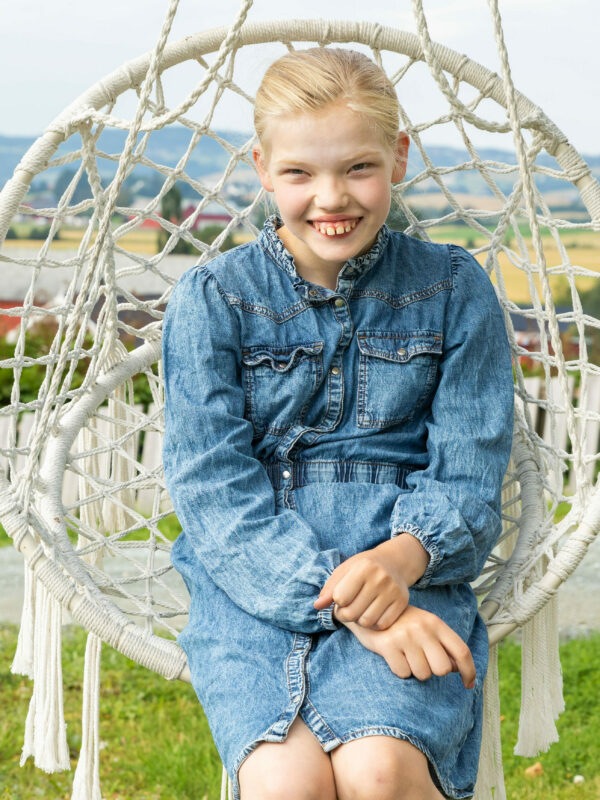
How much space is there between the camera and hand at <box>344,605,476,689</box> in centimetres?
121

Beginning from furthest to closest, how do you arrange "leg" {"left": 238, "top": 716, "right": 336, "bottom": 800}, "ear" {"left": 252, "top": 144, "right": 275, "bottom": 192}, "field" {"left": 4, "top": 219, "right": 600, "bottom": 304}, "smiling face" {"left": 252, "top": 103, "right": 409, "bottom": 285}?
"field" {"left": 4, "top": 219, "right": 600, "bottom": 304}
"ear" {"left": 252, "top": 144, "right": 275, "bottom": 192}
"smiling face" {"left": 252, "top": 103, "right": 409, "bottom": 285}
"leg" {"left": 238, "top": 716, "right": 336, "bottom": 800}

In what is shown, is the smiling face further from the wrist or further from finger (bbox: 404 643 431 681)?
finger (bbox: 404 643 431 681)

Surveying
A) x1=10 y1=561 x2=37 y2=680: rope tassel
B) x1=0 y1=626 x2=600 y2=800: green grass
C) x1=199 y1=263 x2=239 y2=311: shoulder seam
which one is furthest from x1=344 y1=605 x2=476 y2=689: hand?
x1=0 y1=626 x2=600 y2=800: green grass

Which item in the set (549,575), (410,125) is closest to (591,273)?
(410,125)

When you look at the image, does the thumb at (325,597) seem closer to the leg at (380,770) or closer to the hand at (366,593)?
the hand at (366,593)

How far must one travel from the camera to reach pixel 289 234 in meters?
1.53

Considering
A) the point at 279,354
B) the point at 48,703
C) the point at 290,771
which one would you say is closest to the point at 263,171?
the point at 279,354

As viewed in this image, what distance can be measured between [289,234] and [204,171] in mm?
1167

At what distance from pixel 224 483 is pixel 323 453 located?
18 centimetres

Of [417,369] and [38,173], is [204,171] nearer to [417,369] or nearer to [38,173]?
[38,173]

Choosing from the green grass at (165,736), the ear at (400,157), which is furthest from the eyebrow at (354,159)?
the green grass at (165,736)

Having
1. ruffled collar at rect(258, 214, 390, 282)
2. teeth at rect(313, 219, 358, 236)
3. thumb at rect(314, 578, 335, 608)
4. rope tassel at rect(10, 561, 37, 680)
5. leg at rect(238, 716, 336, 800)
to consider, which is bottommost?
rope tassel at rect(10, 561, 37, 680)

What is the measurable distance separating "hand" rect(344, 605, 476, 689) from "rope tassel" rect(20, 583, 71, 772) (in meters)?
0.65

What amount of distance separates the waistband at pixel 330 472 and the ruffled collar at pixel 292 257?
28 centimetres
